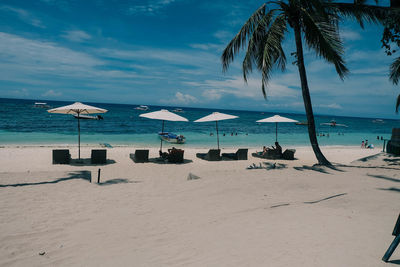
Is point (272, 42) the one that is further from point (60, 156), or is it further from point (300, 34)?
point (60, 156)

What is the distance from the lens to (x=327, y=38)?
7734mm

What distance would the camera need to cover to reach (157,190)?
6.22m

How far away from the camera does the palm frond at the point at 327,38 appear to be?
25.2 ft

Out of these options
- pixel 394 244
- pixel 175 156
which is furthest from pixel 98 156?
pixel 394 244

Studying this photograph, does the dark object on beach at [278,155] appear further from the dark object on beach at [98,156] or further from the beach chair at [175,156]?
the dark object on beach at [98,156]

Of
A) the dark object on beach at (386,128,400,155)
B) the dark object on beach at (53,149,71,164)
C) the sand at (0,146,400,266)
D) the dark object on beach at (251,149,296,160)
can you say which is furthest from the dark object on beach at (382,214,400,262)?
the dark object on beach at (386,128,400,155)

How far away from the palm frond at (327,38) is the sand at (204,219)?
138 inches

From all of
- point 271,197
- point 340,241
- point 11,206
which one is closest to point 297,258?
point 340,241

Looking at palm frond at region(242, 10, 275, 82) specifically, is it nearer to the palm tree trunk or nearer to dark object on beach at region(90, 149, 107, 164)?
the palm tree trunk

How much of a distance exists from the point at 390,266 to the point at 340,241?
65cm

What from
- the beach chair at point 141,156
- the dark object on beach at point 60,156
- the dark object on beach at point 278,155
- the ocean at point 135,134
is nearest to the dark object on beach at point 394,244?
the beach chair at point 141,156

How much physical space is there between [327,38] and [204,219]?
272 inches

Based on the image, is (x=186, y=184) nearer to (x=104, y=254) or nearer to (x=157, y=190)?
(x=157, y=190)

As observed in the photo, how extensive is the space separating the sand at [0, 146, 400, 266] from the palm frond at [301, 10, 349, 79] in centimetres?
351
